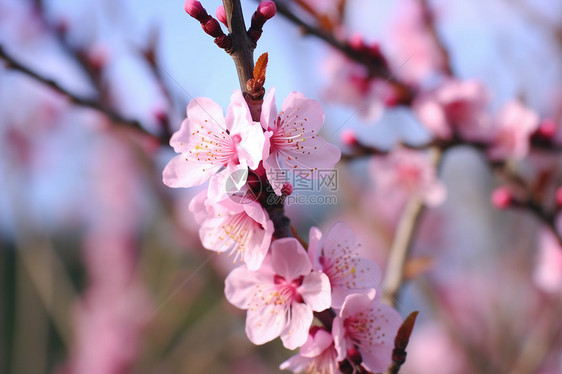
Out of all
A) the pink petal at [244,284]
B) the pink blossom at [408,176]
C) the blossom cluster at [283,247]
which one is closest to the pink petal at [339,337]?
the blossom cluster at [283,247]

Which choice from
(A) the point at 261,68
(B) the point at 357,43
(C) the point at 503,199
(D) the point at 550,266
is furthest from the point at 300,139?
(D) the point at 550,266

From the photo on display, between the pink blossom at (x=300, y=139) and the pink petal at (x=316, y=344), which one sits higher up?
the pink blossom at (x=300, y=139)

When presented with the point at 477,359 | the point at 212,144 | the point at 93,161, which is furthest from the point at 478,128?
the point at 93,161

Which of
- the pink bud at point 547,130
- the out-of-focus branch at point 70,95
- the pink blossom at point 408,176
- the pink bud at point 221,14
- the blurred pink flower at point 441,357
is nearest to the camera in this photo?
the pink bud at point 221,14

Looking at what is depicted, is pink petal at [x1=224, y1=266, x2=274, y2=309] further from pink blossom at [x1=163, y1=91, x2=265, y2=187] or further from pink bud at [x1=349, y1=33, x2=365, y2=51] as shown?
pink bud at [x1=349, y1=33, x2=365, y2=51]

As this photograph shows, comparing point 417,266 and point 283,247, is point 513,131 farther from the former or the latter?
point 283,247

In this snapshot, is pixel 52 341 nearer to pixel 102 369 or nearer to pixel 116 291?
pixel 116 291

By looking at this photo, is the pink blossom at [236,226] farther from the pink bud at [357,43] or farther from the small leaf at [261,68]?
the pink bud at [357,43]
